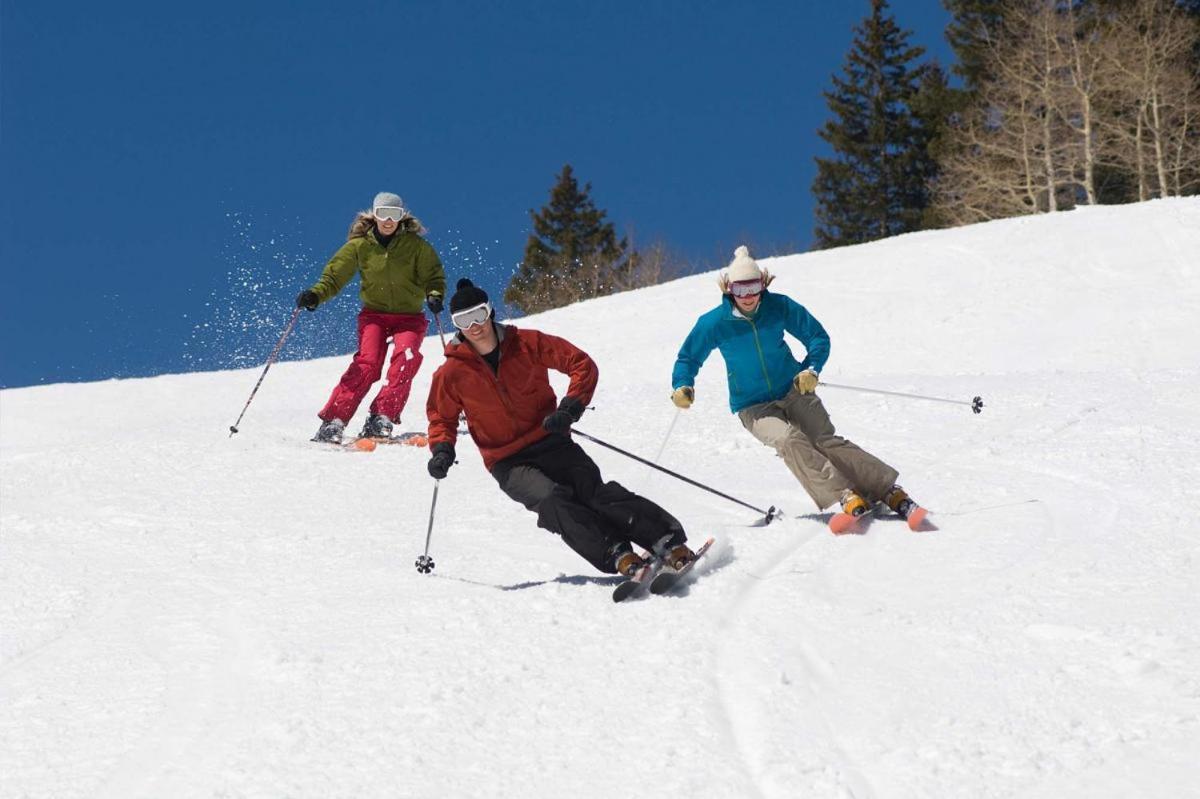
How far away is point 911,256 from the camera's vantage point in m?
17.0

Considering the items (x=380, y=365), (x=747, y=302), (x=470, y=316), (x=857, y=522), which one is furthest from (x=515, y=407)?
(x=380, y=365)

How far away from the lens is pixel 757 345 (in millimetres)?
6246

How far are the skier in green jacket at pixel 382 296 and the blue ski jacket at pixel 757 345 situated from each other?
3829 millimetres

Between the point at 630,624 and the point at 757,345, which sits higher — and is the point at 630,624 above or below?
below

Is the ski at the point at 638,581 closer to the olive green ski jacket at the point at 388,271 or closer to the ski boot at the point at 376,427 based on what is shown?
the ski boot at the point at 376,427

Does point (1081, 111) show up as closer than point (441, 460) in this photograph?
No

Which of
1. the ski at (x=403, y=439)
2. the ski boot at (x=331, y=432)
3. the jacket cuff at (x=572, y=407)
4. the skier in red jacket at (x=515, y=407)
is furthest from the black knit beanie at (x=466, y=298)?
the ski boot at (x=331, y=432)

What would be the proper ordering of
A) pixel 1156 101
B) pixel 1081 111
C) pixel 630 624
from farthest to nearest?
pixel 1081 111
pixel 1156 101
pixel 630 624

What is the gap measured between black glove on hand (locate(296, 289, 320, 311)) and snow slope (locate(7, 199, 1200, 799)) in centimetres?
114

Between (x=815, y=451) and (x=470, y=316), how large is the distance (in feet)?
6.44

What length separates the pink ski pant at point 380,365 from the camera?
9.64 m

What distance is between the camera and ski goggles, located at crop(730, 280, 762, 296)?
6.15 metres

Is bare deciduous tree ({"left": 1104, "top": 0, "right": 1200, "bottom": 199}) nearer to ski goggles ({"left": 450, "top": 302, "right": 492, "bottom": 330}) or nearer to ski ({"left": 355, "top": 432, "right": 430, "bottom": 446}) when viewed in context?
ski ({"left": 355, "top": 432, "right": 430, "bottom": 446})

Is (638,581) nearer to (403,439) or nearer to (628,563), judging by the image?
(628,563)
